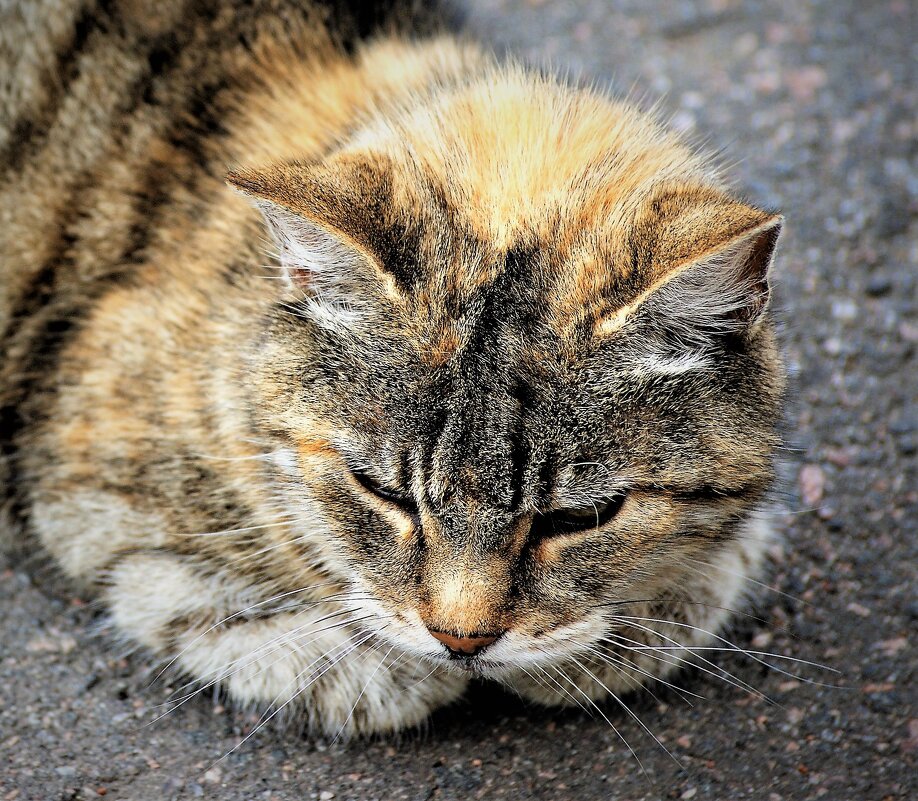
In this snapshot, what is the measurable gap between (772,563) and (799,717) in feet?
1.79

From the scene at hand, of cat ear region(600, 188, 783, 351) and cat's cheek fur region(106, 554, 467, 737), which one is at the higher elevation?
cat ear region(600, 188, 783, 351)

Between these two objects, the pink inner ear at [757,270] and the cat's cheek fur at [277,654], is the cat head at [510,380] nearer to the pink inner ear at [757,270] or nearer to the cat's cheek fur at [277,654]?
the pink inner ear at [757,270]

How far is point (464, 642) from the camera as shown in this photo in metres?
2.25

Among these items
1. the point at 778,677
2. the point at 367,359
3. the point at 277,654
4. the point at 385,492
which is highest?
the point at 367,359

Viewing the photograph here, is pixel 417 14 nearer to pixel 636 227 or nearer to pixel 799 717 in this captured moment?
pixel 636 227

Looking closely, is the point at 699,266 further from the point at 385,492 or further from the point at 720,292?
the point at 385,492

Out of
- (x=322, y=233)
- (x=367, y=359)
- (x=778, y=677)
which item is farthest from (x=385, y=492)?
(x=778, y=677)

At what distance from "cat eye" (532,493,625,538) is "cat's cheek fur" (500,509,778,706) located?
36 centimetres

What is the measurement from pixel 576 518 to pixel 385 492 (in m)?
0.41

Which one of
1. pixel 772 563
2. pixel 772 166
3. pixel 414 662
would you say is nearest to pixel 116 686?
pixel 414 662

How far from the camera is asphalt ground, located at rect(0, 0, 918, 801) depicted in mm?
2551

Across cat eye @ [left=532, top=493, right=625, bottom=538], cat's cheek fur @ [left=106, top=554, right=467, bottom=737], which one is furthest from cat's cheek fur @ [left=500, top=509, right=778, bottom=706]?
cat eye @ [left=532, top=493, right=625, bottom=538]

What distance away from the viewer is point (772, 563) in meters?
3.16

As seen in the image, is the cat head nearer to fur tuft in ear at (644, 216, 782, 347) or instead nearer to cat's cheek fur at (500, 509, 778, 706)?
fur tuft in ear at (644, 216, 782, 347)
